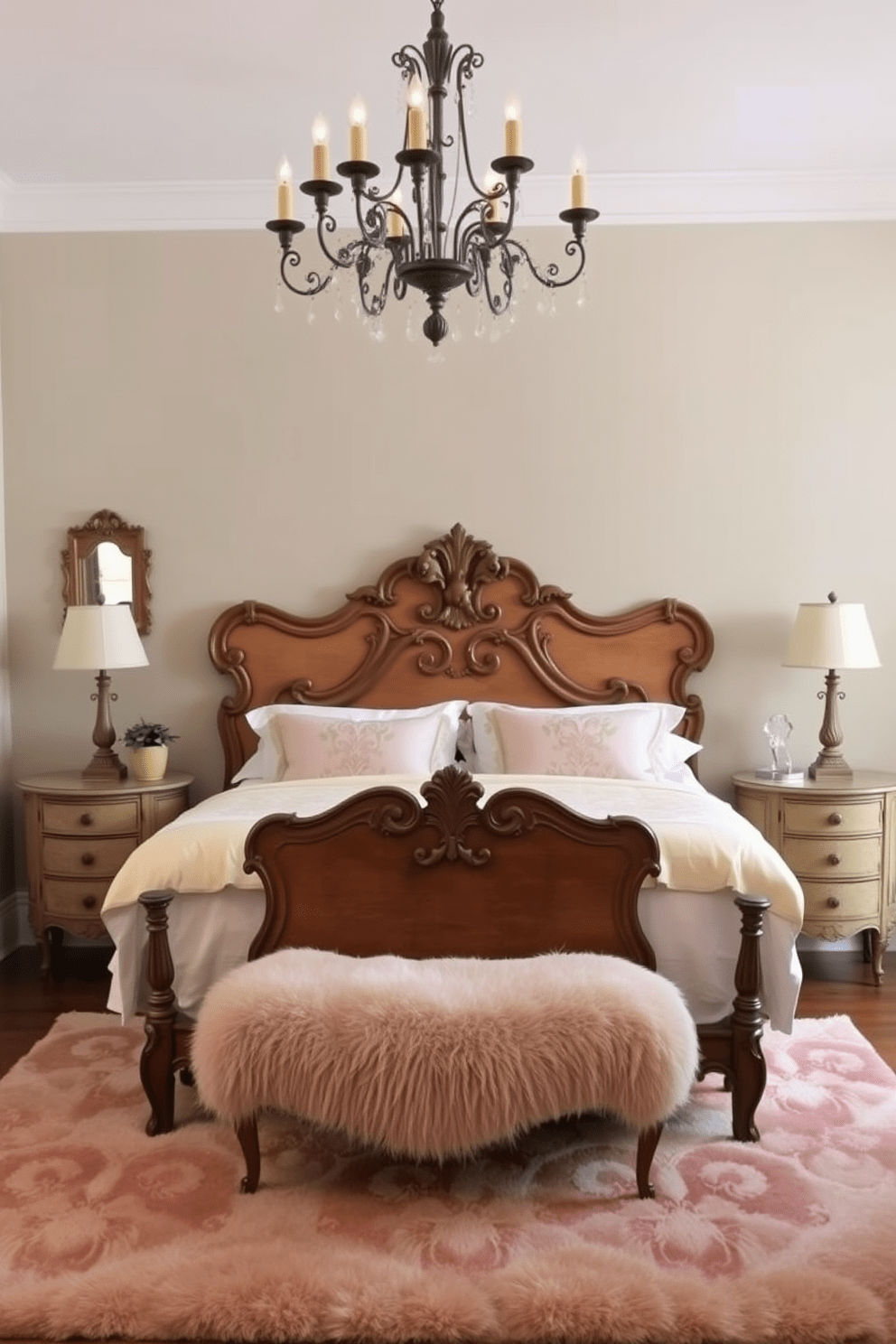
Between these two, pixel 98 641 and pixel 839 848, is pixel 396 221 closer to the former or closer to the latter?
pixel 98 641

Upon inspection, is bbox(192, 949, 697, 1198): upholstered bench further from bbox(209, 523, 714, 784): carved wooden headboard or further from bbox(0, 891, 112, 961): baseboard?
bbox(0, 891, 112, 961): baseboard

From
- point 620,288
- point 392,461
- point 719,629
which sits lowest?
point 719,629

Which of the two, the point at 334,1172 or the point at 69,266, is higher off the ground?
the point at 69,266

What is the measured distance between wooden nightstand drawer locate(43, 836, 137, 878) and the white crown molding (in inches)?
99.9

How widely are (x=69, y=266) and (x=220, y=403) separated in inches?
33.6

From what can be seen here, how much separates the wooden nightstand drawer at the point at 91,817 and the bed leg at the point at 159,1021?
148cm

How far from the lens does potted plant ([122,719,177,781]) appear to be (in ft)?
15.2

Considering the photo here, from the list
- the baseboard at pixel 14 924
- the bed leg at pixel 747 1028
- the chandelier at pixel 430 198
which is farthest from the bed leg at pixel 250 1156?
the baseboard at pixel 14 924

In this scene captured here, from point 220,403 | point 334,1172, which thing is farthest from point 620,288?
point 334,1172

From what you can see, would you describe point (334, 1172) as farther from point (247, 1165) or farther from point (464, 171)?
point (464, 171)

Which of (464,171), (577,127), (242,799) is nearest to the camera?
(242,799)

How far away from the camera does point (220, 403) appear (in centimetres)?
491

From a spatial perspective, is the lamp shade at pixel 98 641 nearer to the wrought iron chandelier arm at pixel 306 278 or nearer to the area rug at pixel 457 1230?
the wrought iron chandelier arm at pixel 306 278

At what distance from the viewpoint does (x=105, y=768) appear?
183 inches
